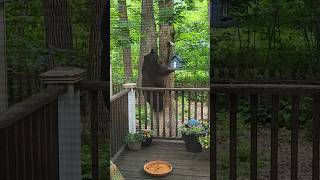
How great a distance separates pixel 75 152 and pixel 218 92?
83 centimetres

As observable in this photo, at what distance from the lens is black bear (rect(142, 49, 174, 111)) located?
2.25 metres

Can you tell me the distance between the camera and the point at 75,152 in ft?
8.28

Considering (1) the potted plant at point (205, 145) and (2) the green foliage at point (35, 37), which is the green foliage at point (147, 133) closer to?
(1) the potted plant at point (205, 145)

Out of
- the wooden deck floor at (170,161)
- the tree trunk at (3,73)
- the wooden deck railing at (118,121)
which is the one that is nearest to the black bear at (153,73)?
the wooden deck railing at (118,121)

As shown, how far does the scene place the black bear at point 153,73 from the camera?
225 centimetres

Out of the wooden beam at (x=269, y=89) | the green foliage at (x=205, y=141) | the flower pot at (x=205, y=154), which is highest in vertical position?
the wooden beam at (x=269, y=89)

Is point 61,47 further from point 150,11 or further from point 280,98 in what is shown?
point 280,98

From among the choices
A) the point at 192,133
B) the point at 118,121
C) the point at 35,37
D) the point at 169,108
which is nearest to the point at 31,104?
the point at 35,37

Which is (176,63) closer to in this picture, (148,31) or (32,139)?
(148,31)

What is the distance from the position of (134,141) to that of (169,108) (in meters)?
0.24

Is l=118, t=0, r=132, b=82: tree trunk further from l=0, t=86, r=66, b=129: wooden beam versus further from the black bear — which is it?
l=0, t=86, r=66, b=129: wooden beam

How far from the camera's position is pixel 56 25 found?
2.40 m

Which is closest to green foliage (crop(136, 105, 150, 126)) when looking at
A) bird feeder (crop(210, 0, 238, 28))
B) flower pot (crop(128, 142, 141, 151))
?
flower pot (crop(128, 142, 141, 151))

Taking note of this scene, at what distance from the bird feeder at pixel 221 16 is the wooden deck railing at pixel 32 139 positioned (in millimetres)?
860
